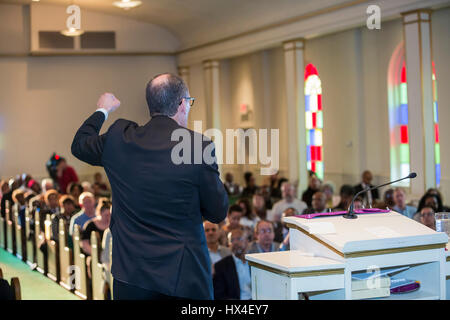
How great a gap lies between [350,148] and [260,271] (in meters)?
10.6

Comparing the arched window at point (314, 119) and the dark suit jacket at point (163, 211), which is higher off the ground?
the arched window at point (314, 119)

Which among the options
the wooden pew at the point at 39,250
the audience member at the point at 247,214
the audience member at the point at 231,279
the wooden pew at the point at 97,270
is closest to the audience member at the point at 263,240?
the audience member at the point at 231,279

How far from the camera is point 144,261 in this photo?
2305mm

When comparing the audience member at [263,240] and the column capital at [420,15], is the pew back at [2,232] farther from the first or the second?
the column capital at [420,15]

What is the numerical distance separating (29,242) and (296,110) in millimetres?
5915

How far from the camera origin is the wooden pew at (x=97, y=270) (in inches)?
255

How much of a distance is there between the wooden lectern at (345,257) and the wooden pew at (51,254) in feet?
17.3

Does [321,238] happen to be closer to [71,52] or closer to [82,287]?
[82,287]

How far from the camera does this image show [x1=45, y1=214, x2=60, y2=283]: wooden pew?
799 cm

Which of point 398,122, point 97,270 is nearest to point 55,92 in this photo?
point 398,122

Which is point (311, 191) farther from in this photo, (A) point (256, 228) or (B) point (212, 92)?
(B) point (212, 92)

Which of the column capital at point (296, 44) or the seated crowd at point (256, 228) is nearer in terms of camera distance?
the seated crowd at point (256, 228)

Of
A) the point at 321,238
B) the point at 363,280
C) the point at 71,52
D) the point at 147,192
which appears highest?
the point at 71,52

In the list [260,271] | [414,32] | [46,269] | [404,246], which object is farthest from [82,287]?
[414,32]
